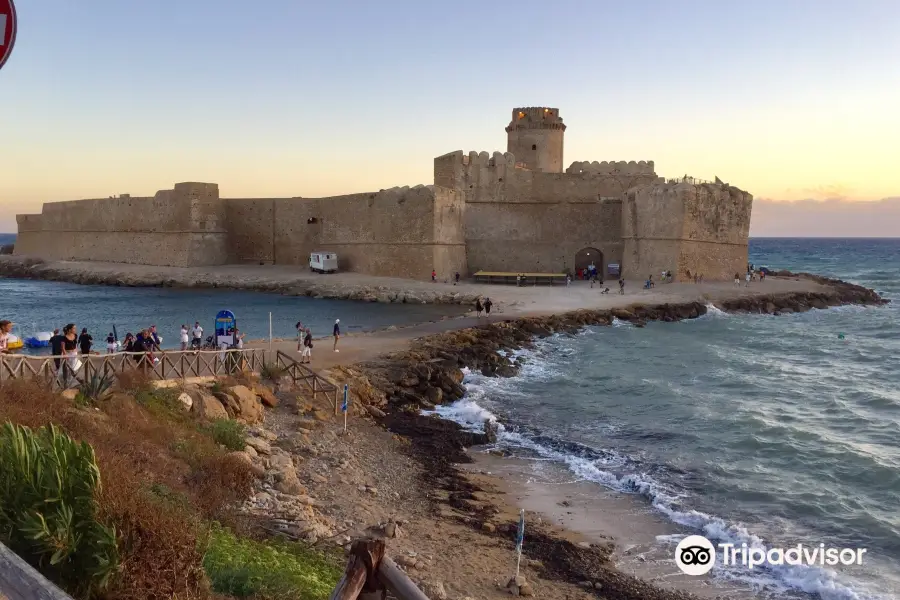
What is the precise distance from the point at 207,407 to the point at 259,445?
1015mm

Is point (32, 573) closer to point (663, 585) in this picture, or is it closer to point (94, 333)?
point (663, 585)

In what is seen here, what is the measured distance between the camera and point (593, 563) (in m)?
7.41

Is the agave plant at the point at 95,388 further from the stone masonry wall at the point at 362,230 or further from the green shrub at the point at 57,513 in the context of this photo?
the stone masonry wall at the point at 362,230

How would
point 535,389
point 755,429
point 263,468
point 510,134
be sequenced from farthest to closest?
1. point 510,134
2. point 535,389
3. point 755,429
4. point 263,468

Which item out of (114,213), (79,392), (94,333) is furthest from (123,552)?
(114,213)

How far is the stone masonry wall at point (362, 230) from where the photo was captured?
108ft

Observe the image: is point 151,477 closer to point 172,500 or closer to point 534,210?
point 172,500

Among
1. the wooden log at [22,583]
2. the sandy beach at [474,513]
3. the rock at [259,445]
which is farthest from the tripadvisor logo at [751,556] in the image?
the wooden log at [22,583]

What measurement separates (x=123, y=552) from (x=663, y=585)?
210 inches

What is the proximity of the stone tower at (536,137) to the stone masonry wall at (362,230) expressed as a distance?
5927 millimetres

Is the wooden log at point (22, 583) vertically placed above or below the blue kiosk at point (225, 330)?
above

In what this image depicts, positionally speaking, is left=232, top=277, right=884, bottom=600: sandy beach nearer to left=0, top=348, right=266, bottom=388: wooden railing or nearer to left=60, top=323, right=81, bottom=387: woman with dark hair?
left=0, top=348, right=266, bottom=388: wooden railing

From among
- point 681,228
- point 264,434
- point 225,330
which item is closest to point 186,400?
point 264,434

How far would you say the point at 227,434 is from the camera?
8.73 meters
